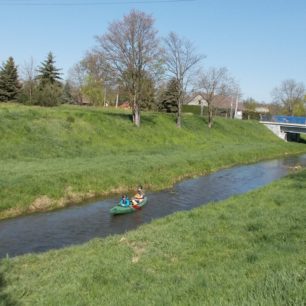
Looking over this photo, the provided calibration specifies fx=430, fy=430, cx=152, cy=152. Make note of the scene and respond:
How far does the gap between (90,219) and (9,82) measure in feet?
158

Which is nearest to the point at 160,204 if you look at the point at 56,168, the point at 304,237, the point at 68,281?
the point at 56,168

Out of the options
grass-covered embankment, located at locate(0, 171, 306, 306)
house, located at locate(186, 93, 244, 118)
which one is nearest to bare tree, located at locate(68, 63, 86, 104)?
house, located at locate(186, 93, 244, 118)

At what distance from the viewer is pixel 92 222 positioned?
19766mm

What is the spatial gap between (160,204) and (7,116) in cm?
1755

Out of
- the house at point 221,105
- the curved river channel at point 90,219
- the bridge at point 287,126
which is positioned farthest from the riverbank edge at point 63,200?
the house at point 221,105

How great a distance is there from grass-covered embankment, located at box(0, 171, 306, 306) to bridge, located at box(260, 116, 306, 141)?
58744mm

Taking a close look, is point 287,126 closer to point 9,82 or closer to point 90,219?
point 9,82

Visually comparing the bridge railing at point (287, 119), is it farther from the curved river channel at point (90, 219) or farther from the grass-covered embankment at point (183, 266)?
the grass-covered embankment at point (183, 266)

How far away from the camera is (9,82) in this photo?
206 feet

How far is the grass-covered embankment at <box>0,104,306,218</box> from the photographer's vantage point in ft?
74.4

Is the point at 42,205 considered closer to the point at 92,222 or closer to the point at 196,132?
the point at 92,222

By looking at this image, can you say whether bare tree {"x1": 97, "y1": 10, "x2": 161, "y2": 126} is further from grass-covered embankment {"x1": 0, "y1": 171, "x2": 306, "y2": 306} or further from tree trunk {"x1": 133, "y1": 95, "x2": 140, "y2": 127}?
grass-covered embankment {"x1": 0, "y1": 171, "x2": 306, "y2": 306}

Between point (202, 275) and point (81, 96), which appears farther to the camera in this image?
point (81, 96)

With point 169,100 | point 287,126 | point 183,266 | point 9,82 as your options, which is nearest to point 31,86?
point 9,82
